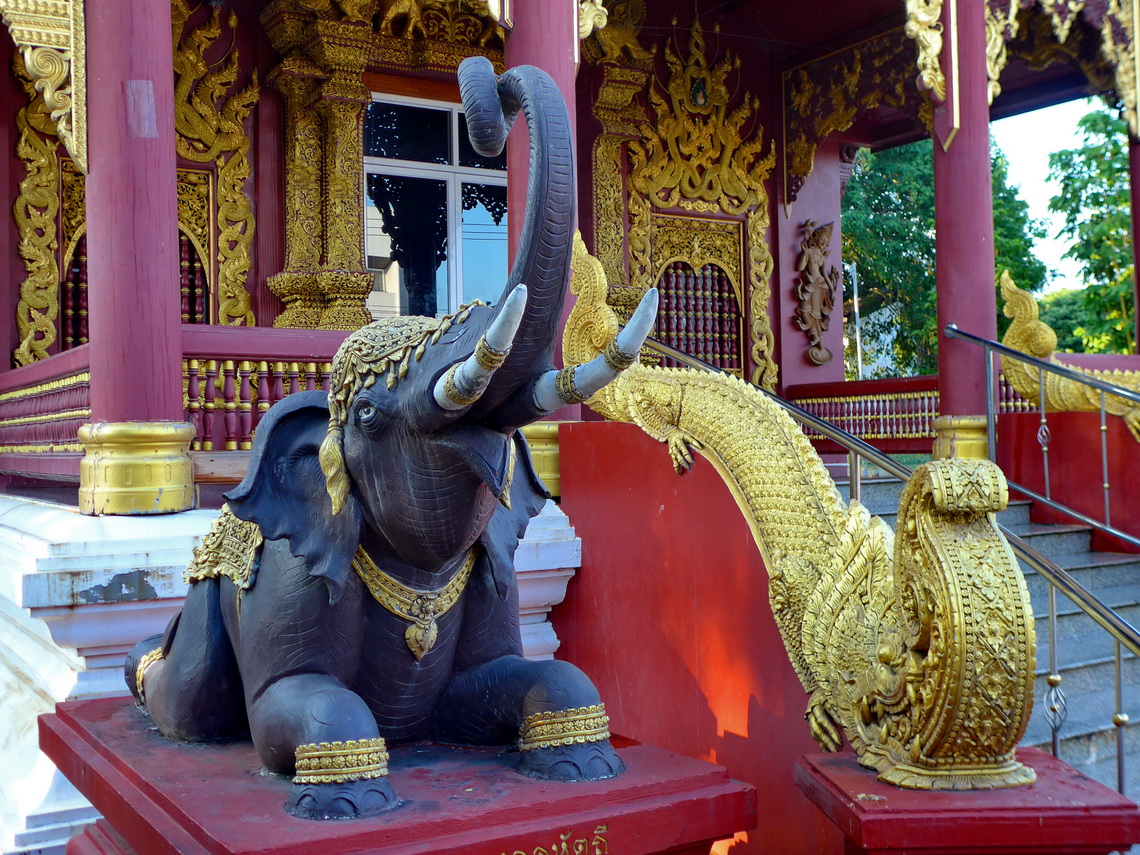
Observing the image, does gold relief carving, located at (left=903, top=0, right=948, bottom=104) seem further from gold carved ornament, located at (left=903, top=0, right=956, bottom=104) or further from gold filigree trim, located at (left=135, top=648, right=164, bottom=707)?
gold filigree trim, located at (left=135, top=648, right=164, bottom=707)

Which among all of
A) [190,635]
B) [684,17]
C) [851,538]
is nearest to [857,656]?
[851,538]

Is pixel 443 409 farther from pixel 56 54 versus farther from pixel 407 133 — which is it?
pixel 407 133

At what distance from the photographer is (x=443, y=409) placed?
1863mm

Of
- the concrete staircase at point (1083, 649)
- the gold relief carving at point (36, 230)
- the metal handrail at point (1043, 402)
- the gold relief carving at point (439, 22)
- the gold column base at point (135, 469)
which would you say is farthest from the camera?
the gold relief carving at point (439, 22)

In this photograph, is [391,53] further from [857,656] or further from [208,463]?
[857,656]

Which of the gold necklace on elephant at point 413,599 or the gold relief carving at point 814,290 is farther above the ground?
the gold relief carving at point 814,290

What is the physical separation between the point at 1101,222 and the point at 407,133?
48.6 ft

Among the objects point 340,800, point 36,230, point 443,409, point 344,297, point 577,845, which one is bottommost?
point 577,845

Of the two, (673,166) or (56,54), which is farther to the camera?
(673,166)

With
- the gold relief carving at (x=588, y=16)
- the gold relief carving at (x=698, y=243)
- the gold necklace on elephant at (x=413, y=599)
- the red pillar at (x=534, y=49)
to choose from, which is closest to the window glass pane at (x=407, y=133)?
the gold relief carving at (x=698, y=243)

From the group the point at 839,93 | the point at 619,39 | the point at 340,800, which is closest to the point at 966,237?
the point at 839,93

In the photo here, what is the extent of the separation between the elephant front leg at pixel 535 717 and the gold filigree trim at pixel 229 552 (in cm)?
47

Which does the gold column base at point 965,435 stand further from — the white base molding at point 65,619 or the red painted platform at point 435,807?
the red painted platform at point 435,807

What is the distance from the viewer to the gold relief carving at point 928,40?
7090 mm
